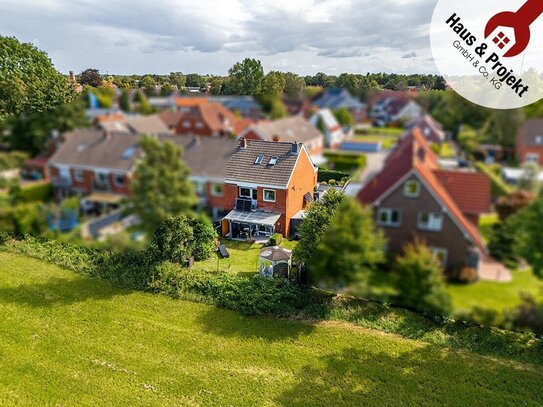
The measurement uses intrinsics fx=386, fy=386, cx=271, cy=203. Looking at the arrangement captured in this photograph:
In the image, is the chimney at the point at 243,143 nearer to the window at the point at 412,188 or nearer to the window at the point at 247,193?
the window at the point at 247,193

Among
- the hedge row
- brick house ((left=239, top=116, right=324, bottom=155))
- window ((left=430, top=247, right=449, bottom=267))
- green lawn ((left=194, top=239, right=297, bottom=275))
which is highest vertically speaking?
brick house ((left=239, top=116, right=324, bottom=155))

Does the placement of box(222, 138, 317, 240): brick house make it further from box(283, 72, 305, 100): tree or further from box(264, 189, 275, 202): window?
box(283, 72, 305, 100): tree

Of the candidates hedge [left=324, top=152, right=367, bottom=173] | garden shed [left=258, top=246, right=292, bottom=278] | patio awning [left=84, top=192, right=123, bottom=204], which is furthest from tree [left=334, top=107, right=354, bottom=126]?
garden shed [left=258, top=246, right=292, bottom=278]

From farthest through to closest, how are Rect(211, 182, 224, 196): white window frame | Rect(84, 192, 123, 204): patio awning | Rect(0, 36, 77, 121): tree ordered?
Rect(0, 36, 77, 121): tree → Rect(211, 182, 224, 196): white window frame → Rect(84, 192, 123, 204): patio awning

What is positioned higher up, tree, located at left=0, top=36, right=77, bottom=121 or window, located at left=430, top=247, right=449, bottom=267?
tree, located at left=0, top=36, right=77, bottom=121

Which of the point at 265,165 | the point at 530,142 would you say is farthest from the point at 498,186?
the point at 265,165

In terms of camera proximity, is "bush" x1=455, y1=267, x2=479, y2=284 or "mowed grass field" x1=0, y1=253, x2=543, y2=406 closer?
"bush" x1=455, y1=267, x2=479, y2=284

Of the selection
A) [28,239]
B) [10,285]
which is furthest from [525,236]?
[28,239]

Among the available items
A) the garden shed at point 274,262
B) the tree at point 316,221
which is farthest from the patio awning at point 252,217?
the garden shed at point 274,262
